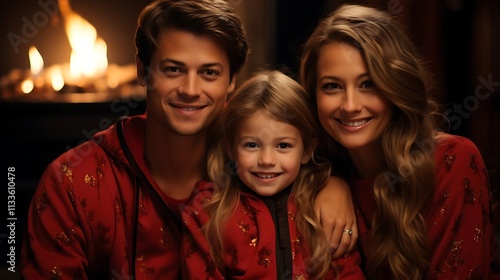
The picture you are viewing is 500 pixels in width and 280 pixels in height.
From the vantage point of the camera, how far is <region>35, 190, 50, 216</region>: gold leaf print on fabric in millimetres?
1687

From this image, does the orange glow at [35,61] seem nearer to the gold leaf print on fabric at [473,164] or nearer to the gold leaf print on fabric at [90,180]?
the gold leaf print on fabric at [90,180]

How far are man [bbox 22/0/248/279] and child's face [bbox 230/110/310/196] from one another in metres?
0.14

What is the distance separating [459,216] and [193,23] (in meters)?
0.79

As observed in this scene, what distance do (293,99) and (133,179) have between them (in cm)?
46

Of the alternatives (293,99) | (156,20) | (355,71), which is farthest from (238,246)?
(156,20)

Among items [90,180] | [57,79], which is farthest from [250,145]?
[57,79]

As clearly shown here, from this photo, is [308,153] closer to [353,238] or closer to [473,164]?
[353,238]

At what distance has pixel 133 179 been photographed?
70.2 inches

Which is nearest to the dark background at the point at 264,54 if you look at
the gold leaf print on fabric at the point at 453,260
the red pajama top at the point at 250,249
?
the red pajama top at the point at 250,249

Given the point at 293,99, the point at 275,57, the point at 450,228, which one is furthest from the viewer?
the point at 275,57

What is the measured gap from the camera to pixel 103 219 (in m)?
1.72

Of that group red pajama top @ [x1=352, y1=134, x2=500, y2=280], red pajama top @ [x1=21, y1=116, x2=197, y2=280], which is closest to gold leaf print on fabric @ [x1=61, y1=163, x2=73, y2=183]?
red pajama top @ [x1=21, y1=116, x2=197, y2=280]

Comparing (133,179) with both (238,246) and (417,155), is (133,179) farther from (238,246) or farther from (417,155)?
(417,155)

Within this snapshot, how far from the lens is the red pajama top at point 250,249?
5.25ft
